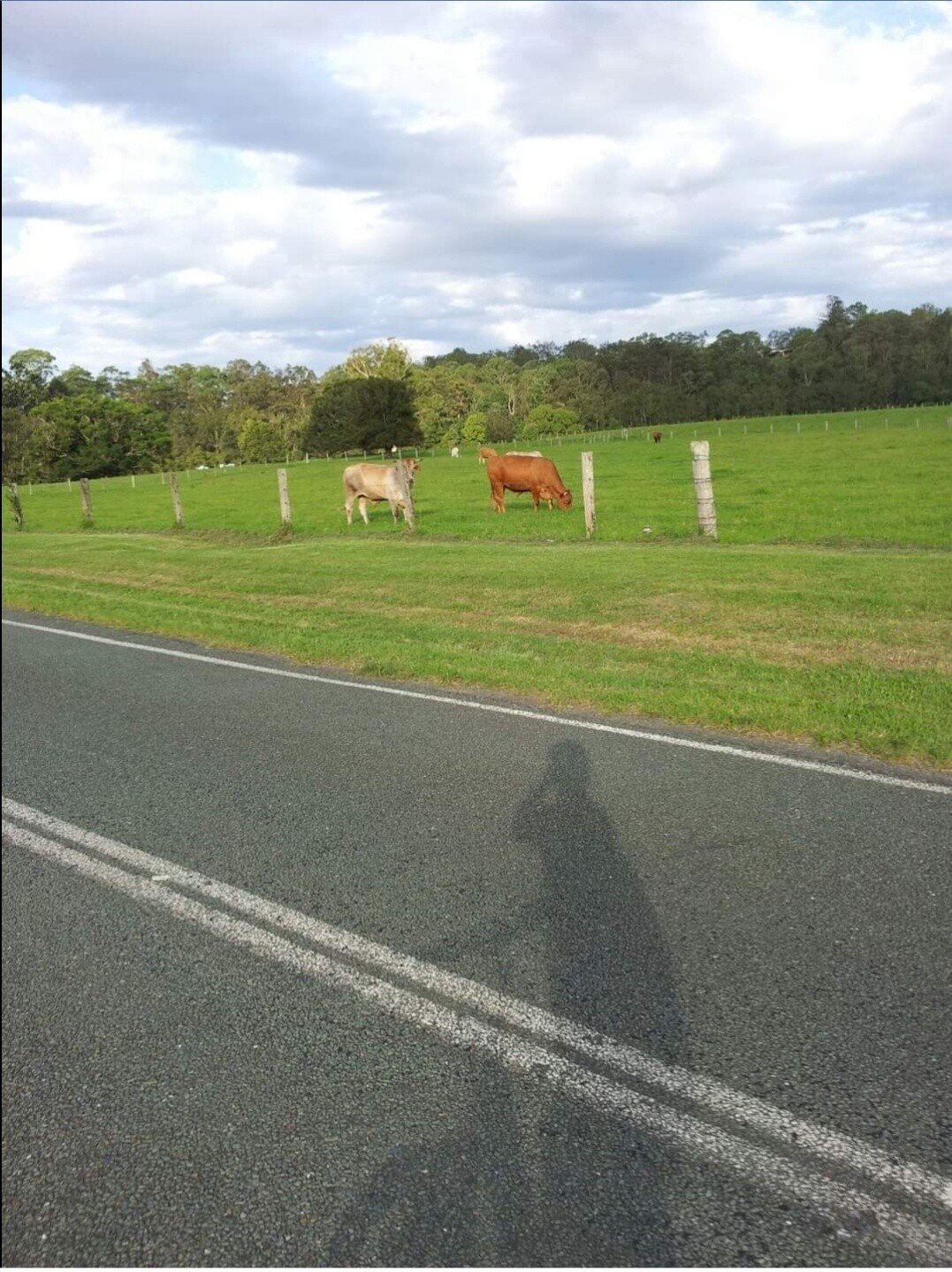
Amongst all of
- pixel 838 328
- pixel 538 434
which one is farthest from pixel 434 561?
pixel 538 434

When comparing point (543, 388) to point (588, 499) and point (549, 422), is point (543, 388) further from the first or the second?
point (588, 499)

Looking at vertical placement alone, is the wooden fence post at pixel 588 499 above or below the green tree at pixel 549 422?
below

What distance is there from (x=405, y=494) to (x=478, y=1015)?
20352 mm

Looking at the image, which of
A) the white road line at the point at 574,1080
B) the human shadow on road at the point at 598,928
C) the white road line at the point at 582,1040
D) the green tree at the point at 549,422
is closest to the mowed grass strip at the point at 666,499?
the white road line at the point at 582,1040

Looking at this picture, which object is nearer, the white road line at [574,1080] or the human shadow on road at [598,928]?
the white road line at [574,1080]

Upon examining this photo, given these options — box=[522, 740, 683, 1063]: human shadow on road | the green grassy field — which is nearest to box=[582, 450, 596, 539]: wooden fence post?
the green grassy field

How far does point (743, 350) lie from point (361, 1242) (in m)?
101

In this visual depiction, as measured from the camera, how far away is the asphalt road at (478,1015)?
8.01 ft

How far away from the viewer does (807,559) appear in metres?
14.1

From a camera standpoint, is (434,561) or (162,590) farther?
(434,561)

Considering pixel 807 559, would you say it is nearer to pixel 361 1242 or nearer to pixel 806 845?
pixel 806 845

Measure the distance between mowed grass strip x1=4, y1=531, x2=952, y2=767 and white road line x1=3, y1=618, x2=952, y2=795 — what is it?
0.45 metres

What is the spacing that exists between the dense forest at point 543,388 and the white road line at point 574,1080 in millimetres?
29560

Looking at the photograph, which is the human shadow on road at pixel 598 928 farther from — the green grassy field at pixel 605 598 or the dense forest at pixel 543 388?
the dense forest at pixel 543 388
